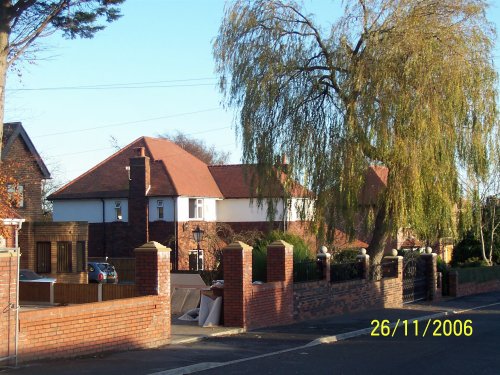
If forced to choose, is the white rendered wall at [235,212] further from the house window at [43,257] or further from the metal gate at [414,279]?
the metal gate at [414,279]

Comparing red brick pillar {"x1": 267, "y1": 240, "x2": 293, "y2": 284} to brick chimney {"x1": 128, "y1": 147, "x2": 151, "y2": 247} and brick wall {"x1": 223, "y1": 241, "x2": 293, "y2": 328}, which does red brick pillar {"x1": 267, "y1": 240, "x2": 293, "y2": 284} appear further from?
brick chimney {"x1": 128, "y1": 147, "x2": 151, "y2": 247}

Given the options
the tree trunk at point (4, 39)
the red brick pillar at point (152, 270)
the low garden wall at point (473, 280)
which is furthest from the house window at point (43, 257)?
the red brick pillar at point (152, 270)

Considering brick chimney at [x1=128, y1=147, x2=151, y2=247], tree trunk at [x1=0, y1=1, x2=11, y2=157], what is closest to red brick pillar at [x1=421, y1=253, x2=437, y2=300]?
tree trunk at [x1=0, y1=1, x2=11, y2=157]

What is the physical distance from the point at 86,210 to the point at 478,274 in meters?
24.4

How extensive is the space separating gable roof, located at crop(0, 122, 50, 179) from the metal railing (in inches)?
759

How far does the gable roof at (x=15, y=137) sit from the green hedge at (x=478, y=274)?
69.4 ft

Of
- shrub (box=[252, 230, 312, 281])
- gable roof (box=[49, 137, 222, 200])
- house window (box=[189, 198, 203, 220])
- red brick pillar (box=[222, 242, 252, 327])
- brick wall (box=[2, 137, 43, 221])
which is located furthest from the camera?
house window (box=[189, 198, 203, 220])

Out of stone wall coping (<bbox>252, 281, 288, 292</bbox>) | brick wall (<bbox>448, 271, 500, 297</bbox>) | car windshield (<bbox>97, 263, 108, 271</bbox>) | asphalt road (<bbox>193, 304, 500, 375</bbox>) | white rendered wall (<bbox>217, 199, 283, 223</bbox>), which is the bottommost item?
brick wall (<bbox>448, 271, 500, 297</bbox>)

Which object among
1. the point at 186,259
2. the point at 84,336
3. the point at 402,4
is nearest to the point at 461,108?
the point at 402,4

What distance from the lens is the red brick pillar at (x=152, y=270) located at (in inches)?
570

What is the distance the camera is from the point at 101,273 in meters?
38.6

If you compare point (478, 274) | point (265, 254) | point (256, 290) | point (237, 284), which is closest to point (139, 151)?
point (478, 274)

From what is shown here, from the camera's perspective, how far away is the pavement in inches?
445
